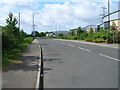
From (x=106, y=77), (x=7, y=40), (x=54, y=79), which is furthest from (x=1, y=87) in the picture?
(x=7, y=40)

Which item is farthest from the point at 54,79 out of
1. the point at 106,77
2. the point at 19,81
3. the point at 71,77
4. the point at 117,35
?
the point at 117,35

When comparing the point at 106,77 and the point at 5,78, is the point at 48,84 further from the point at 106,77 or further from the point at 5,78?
the point at 106,77

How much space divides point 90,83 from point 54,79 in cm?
153

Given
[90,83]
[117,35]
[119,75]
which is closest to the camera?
[90,83]

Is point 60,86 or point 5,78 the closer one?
point 60,86

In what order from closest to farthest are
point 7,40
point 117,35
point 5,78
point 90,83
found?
point 90,83 → point 5,78 → point 7,40 → point 117,35

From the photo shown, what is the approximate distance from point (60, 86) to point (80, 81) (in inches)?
39.7

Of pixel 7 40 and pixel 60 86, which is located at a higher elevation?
pixel 7 40

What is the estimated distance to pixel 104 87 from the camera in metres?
7.33

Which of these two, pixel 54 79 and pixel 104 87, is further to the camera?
pixel 54 79

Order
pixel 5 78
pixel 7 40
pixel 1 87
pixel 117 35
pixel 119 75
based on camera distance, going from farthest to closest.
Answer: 1. pixel 117 35
2. pixel 7 40
3. pixel 119 75
4. pixel 5 78
5. pixel 1 87

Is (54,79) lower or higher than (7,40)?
lower

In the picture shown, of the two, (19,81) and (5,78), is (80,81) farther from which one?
(5,78)

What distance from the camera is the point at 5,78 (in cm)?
871
